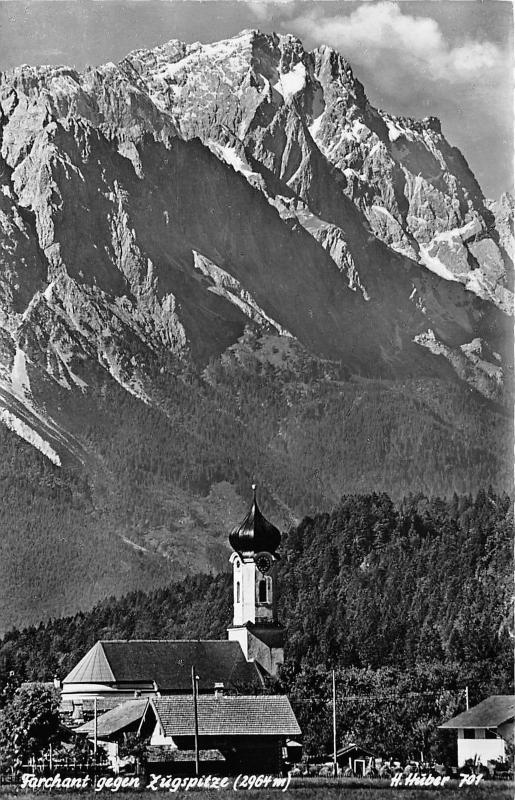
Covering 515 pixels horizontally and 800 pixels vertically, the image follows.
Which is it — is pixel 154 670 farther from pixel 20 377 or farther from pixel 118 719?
pixel 20 377

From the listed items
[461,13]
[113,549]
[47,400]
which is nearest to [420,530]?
[113,549]

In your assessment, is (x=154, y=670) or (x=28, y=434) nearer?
(x=154, y=670)

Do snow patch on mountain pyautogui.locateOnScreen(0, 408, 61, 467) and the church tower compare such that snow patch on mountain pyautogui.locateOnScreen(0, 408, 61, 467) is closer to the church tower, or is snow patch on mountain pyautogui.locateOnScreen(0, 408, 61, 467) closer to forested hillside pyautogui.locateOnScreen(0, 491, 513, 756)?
forested hillside pyautogui.locateOnScreen(0, 491, 513, 756)

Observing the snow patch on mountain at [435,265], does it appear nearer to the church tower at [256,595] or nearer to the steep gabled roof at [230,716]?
the church tower at [256,595]

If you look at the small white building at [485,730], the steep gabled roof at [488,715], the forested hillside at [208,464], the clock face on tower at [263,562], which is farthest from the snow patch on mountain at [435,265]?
the small white building at [485,730]

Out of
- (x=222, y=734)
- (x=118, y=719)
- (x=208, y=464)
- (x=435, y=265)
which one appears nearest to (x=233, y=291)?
(x=435, y=265)

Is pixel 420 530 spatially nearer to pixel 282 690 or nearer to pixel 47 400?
pixel 282 690
